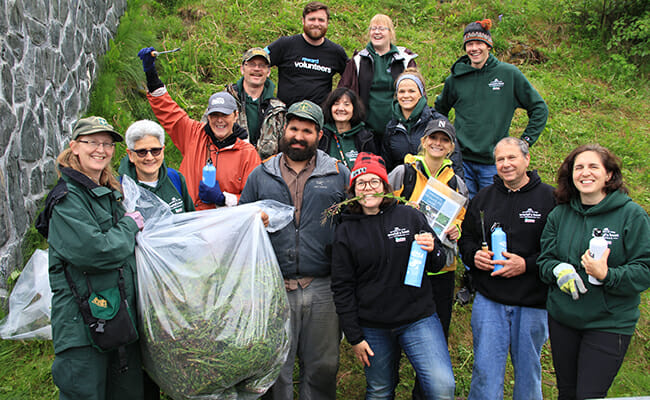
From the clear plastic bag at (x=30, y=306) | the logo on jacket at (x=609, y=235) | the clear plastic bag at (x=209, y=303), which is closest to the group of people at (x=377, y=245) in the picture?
the logo on jacket at (x=609, y=235)

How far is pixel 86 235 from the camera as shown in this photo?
2387mm

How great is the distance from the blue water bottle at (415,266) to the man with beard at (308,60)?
2.28 metres

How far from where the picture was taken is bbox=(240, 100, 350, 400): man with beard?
10.2 feet

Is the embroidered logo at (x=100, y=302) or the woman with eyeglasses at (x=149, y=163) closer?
the embroidered logo at (x=100, y=302)

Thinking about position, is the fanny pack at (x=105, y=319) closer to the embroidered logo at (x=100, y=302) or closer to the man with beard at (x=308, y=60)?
the embroidered logo at (x=100, y=302)

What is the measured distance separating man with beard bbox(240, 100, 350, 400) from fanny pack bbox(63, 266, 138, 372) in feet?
3.23

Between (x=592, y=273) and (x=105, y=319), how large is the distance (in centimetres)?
256

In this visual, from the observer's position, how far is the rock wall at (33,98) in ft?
11.8

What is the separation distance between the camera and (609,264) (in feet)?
8.93

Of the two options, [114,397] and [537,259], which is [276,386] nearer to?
[114,397]

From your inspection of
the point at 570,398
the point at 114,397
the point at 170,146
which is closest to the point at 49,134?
the point at 170,146

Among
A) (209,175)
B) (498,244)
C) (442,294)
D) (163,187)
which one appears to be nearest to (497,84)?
(498,244)

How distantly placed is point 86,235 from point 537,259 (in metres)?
2.51

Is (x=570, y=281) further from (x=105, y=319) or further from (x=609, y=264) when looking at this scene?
(x=105, y=319)
